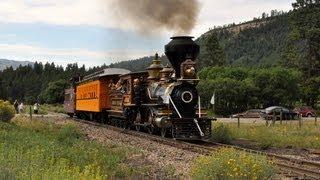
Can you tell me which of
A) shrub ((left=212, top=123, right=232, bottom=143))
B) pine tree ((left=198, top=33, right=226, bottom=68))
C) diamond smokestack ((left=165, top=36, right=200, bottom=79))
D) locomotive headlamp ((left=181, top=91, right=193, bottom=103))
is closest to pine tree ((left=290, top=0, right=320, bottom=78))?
pine tree ((left=198, top=33, right=226, bottom=68))

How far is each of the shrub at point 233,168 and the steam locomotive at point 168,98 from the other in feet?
36.9

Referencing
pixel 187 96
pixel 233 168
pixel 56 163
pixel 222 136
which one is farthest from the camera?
pixel 222 136

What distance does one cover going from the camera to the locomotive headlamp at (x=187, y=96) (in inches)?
894

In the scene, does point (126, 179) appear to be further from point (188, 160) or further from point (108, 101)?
point (108, 101)

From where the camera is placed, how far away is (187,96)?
75.0 feet

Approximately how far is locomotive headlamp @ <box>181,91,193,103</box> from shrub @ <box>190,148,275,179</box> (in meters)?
11.7

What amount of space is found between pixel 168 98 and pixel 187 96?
869mm

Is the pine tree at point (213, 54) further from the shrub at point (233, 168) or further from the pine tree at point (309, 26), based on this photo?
the shrub at point (233, 168)

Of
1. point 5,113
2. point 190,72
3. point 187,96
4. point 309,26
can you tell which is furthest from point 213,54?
point 190,72

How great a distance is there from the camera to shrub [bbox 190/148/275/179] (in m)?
10.3

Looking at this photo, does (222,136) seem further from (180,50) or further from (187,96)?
(180,50)

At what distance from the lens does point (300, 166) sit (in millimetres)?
14508

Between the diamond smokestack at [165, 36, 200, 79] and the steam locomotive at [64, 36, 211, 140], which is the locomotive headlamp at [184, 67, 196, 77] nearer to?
the steam locomotive at [64, 36, 211, 140]

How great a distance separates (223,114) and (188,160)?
5137 centimetres
